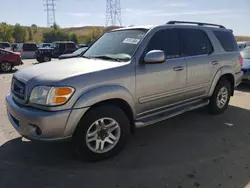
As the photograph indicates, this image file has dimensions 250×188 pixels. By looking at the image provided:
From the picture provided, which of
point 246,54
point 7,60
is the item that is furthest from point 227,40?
point 7,60

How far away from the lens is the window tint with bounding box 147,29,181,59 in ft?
13.5

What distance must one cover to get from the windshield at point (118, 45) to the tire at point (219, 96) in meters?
2.30

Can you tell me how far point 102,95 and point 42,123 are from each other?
805 millimetres

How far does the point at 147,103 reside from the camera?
3953mm

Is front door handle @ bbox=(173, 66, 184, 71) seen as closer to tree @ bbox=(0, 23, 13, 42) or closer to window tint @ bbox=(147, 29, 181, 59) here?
window tint @ bbox=(147, 29, 181, 59)

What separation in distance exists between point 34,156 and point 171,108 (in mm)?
2292

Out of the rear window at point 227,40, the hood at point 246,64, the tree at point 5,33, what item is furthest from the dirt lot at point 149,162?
the tree at point 5,33

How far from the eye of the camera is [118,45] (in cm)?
421

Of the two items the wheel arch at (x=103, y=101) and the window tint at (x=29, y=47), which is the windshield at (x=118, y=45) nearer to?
A: the wheel arch at (x=103, y=101)

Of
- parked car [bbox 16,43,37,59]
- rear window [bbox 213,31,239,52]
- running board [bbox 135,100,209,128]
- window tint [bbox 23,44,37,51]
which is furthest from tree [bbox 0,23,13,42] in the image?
running board [bbox 135,100,209,128]

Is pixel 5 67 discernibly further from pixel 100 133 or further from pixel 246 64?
pixel 100 133

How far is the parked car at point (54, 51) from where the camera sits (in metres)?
22.2

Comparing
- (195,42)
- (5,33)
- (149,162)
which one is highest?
(5,33)

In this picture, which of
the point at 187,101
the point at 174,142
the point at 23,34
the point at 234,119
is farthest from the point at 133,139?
the point at 23,34
